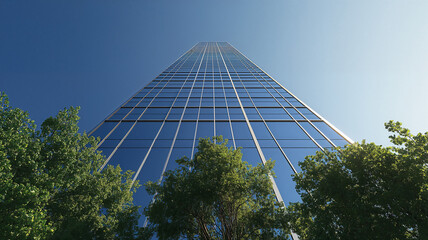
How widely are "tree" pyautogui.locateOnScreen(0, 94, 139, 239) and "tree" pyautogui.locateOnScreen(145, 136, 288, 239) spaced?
4.96ft

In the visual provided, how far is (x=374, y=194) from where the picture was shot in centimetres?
522

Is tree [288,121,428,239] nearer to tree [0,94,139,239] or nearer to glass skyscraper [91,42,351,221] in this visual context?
glass skyscraper [91,42,351,221]

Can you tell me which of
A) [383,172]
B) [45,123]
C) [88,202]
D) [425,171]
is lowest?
[425,171]

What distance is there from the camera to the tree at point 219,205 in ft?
21.3

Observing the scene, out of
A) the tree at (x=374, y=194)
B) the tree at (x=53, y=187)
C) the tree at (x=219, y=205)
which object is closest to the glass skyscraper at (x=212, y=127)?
the tree at (x=53, y=187)

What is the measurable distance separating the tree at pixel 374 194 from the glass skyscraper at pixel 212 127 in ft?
16.4

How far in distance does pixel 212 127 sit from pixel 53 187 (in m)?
12.2

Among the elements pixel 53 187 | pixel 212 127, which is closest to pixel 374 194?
pixel 53 187

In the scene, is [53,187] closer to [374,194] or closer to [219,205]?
[219,205]

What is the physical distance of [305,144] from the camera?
15086 millimetres

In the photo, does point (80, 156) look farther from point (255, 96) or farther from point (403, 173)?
point (255, 96)

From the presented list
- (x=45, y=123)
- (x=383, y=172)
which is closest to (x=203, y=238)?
(x=383, y=172)

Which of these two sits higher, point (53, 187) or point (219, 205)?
point (53, 187)

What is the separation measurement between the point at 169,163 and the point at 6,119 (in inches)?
327
